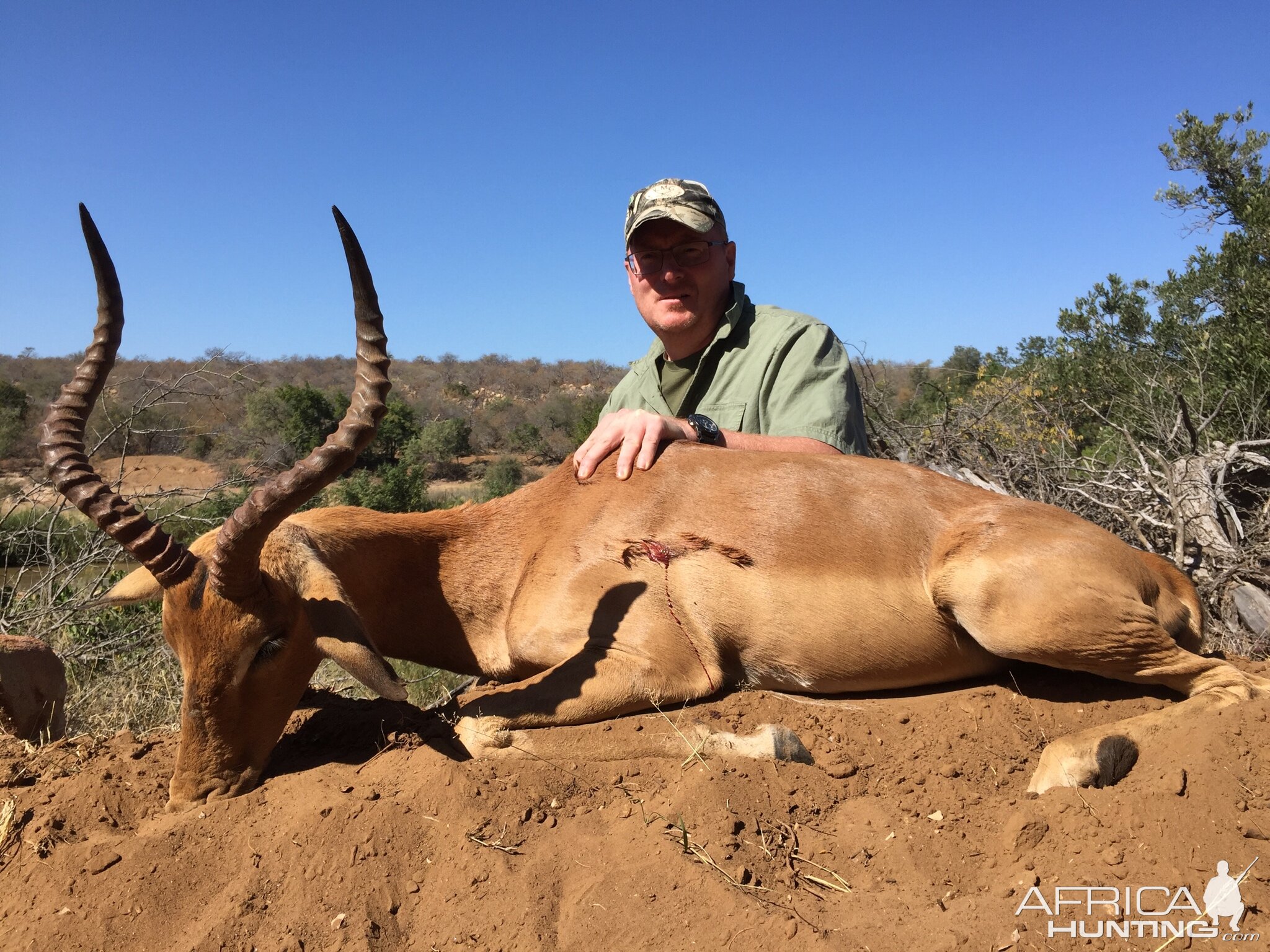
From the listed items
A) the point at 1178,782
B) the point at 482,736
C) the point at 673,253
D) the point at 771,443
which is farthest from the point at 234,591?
the point at 1178,782

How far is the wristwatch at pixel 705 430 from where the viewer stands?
576 cm

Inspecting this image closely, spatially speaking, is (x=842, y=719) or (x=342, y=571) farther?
(x=342, y=571)

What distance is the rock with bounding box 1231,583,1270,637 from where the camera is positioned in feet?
21.3

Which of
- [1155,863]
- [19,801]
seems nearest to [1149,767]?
[1155,863]

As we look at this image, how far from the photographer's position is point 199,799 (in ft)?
12.9

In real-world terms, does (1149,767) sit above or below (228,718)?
below

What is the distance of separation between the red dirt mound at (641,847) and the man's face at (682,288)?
10.9 feet

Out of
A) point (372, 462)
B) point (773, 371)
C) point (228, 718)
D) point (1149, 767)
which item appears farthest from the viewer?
point (372, 462)

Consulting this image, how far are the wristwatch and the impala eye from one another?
2811 mm

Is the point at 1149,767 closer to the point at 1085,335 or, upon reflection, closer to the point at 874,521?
the point at 874,521

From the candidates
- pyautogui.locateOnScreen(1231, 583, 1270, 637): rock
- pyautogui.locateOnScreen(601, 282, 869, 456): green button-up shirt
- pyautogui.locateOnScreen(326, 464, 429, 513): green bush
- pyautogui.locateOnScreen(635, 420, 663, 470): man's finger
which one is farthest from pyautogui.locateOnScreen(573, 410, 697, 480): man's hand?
pyautogui.locateOnScreen(326, 464, 429, 513): green bush

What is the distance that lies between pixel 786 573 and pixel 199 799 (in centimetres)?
303

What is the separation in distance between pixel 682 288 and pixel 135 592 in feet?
13.6

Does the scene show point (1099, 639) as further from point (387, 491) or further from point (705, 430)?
point (387, 491)
